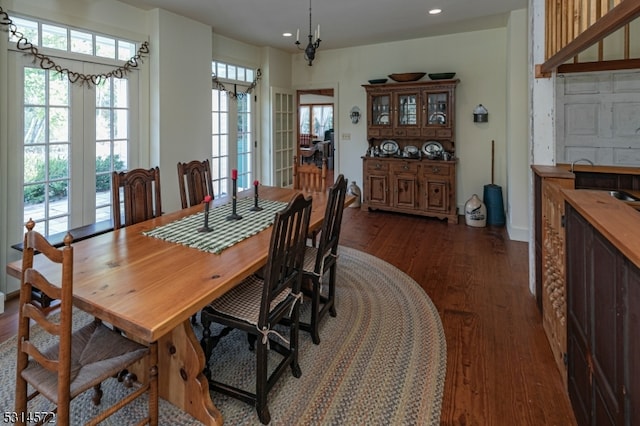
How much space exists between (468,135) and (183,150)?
4015 mm

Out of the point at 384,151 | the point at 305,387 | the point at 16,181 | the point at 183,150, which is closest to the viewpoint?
the point at 305,387

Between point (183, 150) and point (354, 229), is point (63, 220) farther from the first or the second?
point (354, 229)

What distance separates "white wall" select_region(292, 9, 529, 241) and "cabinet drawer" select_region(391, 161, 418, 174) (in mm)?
726

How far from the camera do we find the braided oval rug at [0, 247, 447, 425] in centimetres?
180

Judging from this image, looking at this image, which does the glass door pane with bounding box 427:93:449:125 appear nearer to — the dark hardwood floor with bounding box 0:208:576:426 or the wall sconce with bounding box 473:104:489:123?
the wall sconce with bounding box 473:104:489:123

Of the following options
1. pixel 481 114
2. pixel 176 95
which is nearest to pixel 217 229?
pixel 176 95

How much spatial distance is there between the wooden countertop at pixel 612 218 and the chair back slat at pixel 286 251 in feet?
3.69

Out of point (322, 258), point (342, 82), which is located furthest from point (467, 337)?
point (342, 82)

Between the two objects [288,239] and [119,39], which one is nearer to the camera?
[288,239]

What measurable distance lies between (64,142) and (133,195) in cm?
156

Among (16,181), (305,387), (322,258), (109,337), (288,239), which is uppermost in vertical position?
(16,181)

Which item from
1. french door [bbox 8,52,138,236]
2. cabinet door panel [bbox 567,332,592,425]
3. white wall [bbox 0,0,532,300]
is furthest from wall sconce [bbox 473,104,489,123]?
french door [bbox 8,52,138,236]

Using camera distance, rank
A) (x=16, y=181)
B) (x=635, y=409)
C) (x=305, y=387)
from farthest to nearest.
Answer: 1. (x=16, y=181)
2. (x=305, y=387)
3. (x=635, y=409)

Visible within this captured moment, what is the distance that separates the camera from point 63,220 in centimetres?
365
